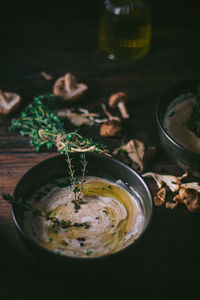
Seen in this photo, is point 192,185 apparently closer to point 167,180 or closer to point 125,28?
point 167,180

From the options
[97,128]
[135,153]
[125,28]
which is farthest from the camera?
[125,28]

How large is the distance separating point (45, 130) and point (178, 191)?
56 centimetres

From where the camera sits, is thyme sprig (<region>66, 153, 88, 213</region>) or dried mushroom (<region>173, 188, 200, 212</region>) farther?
dried mushroom (<region>173, 188, 200, 212</region>)

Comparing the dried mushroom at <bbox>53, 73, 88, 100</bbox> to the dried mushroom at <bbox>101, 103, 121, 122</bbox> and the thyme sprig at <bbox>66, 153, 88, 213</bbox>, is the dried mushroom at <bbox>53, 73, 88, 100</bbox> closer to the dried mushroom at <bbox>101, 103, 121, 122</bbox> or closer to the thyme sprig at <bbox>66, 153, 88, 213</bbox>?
the dried mushroom at <bbox>101, 103, 121, 122</bbox>

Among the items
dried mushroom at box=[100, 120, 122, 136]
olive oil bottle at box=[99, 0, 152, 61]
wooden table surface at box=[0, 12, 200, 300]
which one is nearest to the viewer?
wooden table surface at box=[0, 12, 200, 300]

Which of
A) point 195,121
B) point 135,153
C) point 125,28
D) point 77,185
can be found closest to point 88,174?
point 77,185

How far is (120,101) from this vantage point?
1749 millimetres

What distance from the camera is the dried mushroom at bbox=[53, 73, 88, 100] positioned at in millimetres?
1754

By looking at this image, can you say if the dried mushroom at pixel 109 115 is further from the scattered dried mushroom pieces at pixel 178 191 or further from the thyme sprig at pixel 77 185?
the thyme sprig at pixel 77 185

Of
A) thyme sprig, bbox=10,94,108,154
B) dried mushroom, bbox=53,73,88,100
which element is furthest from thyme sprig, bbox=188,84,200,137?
dried mushroom, bbox=53,73,88,100

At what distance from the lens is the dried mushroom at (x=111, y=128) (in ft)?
5.18

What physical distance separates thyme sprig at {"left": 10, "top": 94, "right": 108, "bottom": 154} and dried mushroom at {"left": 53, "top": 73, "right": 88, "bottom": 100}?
9 centimetres

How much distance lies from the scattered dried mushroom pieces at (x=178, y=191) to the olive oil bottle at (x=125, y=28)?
0.79 m

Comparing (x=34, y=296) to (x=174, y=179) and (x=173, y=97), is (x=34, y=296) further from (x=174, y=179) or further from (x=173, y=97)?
(x=173, y=97)
